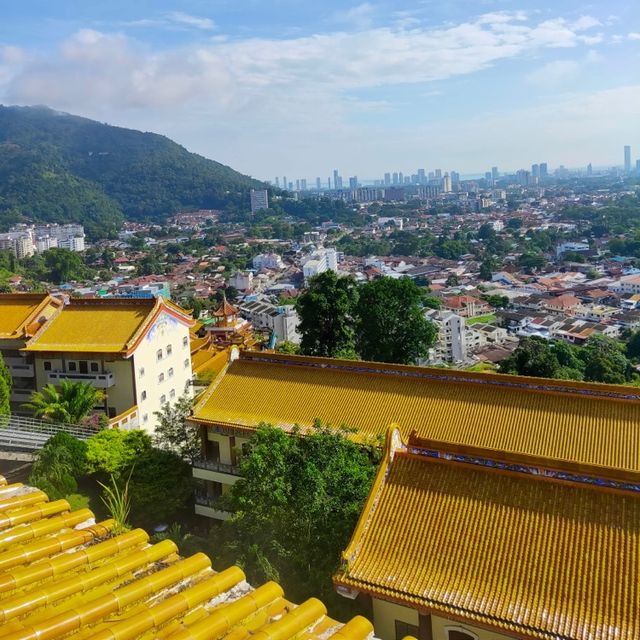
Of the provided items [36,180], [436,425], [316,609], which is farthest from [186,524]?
[36,180]

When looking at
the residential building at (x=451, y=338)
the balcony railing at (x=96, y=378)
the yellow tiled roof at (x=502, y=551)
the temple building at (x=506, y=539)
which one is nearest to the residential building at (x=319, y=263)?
the residential building at (x=451, y=338)

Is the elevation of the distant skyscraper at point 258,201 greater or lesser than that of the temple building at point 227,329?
greater

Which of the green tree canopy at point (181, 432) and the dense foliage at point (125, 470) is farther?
the green tree canopy at point (181, 432)

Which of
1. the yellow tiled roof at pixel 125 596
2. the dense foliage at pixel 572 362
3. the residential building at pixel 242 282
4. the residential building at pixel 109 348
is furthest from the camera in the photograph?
the residential building at pixel 242 282

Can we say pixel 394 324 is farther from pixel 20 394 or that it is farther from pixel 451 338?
pixel 451 338

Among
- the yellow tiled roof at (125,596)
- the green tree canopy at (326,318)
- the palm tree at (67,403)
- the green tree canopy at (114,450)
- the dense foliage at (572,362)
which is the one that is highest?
the yellow tiled roof at (125,596)

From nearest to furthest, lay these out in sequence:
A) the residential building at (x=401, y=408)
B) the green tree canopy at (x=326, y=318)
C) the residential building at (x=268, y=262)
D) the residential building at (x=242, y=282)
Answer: the residential building at (x=401, y=408) → the green tree canopy at (x=326, y=318) → the residential building at (x=242, y=282) → the residential building at (x=268, y=262)

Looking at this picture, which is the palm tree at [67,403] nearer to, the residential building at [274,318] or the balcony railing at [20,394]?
the balcony railing at [20,394]
